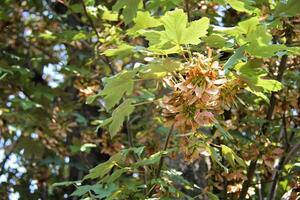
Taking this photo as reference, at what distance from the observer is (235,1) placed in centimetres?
184

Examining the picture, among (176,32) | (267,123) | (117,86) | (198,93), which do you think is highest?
(176,32)

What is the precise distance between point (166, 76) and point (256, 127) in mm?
1109

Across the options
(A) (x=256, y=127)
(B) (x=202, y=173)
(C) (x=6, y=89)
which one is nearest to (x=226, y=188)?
(A) (x=256, y=127)

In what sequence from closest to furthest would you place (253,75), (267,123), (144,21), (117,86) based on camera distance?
(253,75)
(117,86)
(144,21)
(267,123)

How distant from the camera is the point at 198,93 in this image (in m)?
1.56

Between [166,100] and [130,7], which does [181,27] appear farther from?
[130,7]

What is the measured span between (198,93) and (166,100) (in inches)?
6.2

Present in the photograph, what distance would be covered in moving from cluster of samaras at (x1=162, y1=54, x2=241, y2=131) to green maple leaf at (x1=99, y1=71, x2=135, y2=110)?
0.50 ft

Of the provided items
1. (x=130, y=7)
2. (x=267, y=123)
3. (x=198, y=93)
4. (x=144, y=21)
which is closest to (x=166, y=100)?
(x=198, y=93)

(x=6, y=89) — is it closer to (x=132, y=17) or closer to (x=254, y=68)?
(x=132, y=17)

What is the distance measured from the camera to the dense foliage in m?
1.65

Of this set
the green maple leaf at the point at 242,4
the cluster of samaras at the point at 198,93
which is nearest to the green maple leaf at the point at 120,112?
the cluster of samaras at the point at 198,93

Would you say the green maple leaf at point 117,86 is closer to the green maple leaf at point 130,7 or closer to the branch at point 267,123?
the green maple leaf at point 130,7

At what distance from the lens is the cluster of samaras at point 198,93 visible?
1581 mm
